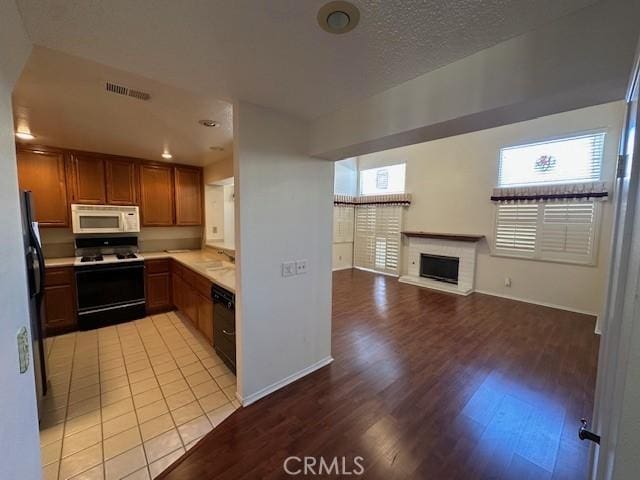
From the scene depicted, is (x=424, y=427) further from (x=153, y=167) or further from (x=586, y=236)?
(x=153, y=167)

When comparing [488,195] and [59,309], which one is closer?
[59,309]

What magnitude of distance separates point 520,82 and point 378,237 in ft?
19.3

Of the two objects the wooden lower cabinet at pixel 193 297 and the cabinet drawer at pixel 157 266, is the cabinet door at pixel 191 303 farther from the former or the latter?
the cabinet drawer at pixel 157 266

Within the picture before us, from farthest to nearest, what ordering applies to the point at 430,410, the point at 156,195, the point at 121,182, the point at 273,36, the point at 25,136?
the point at 156,195
the point at 121,182
the point at 25,136
the point at 430,410
the point at 273,36

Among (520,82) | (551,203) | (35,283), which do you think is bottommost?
(35,283)

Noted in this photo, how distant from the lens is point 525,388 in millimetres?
2346

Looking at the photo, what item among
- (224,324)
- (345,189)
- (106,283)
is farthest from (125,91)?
(345,189)

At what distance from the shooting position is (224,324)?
8.29ft

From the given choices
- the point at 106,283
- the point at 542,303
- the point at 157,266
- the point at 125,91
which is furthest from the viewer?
the point at 542,303

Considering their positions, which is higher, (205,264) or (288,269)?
(288,269)

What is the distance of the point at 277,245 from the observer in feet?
7.27

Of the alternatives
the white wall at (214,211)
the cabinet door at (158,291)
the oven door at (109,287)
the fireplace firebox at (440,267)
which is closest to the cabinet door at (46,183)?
the oven door at (109,287)

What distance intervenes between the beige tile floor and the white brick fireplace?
4.68 meters

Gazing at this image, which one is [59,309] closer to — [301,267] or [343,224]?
[301,267]
